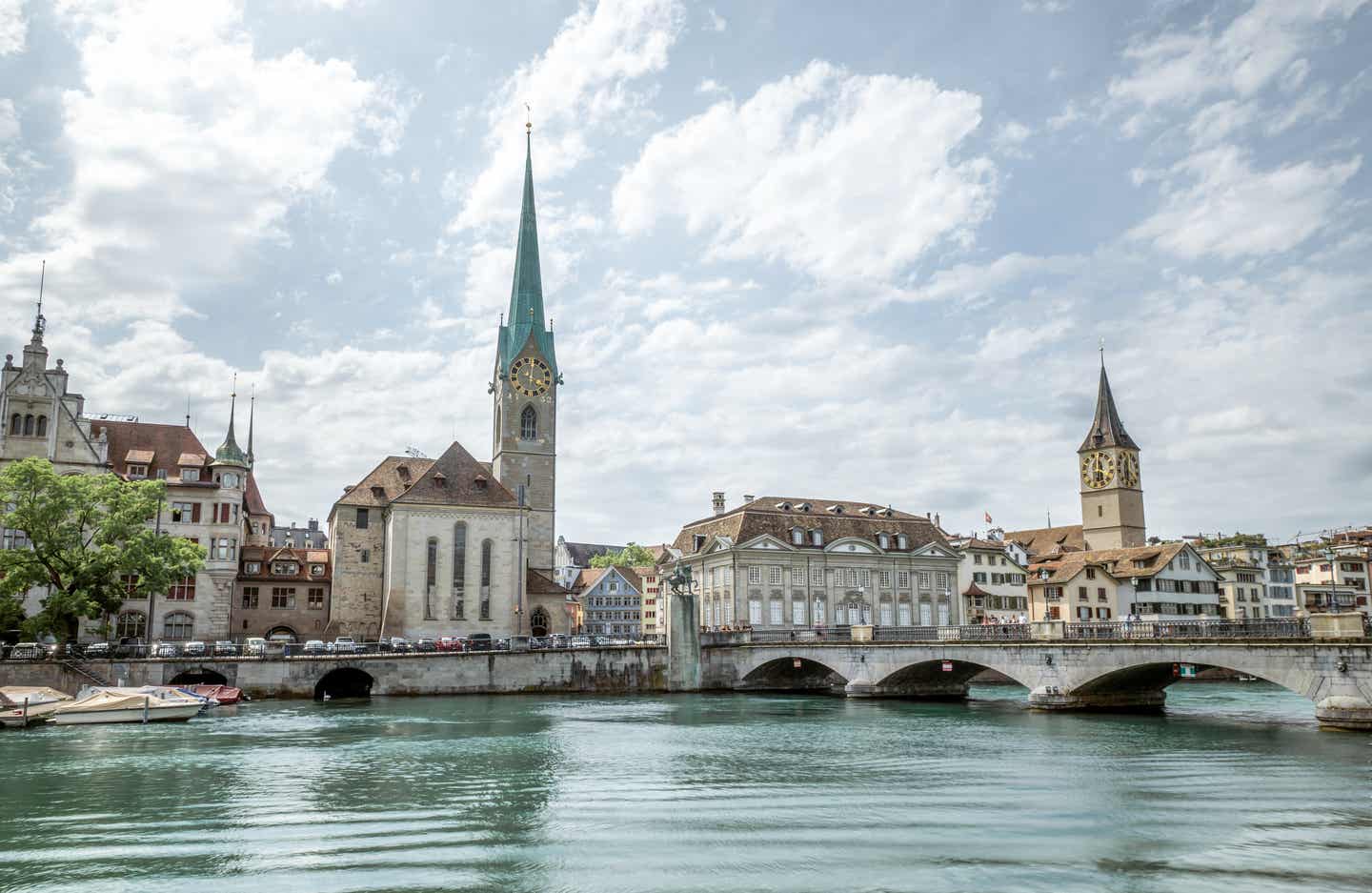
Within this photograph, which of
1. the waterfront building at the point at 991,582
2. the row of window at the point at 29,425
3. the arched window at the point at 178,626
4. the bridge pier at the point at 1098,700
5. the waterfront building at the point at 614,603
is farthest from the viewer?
the waterfront building at the point at 614,603

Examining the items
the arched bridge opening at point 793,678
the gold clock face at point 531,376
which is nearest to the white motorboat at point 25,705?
the arched bridge opening at point 793,678

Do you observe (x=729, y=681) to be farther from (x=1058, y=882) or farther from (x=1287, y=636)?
(x=1058, y=882)

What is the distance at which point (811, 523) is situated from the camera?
78.8 m

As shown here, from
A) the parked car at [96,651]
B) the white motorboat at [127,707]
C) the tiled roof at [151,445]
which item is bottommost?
the white motorboat at [127,707]

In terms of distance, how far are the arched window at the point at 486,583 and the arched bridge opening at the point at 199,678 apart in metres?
18.4

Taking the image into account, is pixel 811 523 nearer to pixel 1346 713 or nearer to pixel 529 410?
pixel 529 410

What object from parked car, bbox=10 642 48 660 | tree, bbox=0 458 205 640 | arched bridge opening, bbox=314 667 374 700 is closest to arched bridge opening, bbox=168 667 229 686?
tree, bbox=0 458 205 640

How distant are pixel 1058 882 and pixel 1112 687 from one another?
3043 cm

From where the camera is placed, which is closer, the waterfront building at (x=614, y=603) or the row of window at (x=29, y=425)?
the row of window at (x=29, y=425)

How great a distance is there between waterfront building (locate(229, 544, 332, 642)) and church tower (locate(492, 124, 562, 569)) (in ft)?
47.9

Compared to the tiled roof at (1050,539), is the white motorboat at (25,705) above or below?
below

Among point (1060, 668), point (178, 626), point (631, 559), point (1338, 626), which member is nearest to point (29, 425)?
→ point (178, 626)

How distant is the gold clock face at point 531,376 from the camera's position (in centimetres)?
8212

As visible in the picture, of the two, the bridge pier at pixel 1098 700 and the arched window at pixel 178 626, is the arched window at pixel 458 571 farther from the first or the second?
the bridge pier at pixel 1098 700
